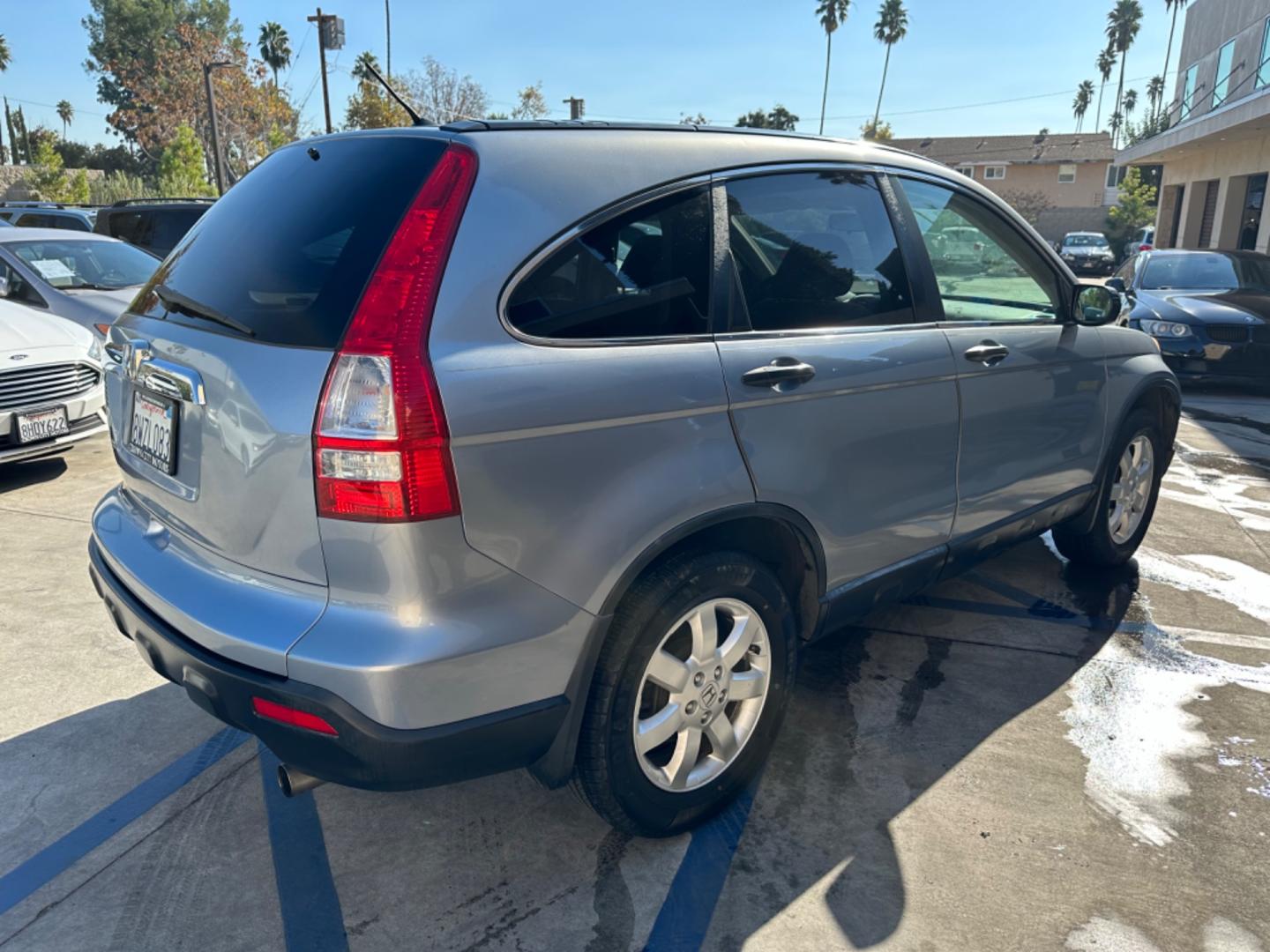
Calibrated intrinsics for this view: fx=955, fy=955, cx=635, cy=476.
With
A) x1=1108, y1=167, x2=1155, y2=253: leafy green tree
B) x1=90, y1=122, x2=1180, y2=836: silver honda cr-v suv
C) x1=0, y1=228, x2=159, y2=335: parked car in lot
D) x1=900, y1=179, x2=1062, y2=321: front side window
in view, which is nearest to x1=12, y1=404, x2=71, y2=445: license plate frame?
x1=0, y1=228, x2=159, y2=335: parked car in lot

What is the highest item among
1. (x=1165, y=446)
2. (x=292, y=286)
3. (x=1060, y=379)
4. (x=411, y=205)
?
(x=411, y=205)

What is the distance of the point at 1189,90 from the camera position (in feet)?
100

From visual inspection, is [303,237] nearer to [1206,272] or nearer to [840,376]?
[840,376]

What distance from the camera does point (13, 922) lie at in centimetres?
236

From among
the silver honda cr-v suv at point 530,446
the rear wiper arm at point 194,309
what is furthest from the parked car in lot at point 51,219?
the silver honda cr-v suv at point 530,446

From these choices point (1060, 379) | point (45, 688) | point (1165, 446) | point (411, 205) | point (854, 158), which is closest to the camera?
point (411, 205)

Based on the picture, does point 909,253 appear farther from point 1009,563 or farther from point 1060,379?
point 1009,563

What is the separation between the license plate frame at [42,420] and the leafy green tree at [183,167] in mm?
34115

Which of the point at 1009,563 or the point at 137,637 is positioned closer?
the point at 137,637

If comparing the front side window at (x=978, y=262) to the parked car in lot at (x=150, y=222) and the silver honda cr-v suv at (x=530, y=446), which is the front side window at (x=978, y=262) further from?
the parked car in lot at (x=150, y=222)

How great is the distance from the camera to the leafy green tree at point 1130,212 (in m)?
44.9

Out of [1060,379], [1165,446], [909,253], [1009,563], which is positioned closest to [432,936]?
[909,253]

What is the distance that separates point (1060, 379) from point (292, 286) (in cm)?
292

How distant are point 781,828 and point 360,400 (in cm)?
174
